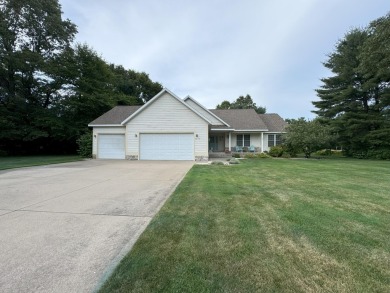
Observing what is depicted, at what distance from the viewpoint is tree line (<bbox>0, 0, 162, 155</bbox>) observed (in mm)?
22875

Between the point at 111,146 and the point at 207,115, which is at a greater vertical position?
the point at 207,115

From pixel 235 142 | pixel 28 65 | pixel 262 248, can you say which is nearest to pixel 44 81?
pixel 28 65

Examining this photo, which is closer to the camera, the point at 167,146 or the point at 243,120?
the point at 167,146

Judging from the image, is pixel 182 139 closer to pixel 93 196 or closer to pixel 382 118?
pixel 93 196

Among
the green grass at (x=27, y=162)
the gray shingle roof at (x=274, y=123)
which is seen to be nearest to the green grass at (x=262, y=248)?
the green grass at (x=27, y=162)

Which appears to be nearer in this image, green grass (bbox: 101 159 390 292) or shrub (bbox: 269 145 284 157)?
green grass (bbox: 101 159 390 292)

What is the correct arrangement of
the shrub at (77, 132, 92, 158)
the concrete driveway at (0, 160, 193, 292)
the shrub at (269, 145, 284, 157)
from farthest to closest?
the shrub at (269, 145, 284, 157) → the shrub at (77, 132, 92, 158) → the concrete driveway at (0, 160, 193, 292)

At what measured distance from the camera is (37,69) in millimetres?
23938

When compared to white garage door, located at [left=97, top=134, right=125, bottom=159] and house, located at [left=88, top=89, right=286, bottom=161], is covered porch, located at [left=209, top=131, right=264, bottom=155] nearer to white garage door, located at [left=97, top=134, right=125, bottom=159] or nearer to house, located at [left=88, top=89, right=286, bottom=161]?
house, located at [left=88, top=89, right=286, bottom=161]

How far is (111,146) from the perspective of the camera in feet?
63.6

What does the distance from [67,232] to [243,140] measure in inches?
817

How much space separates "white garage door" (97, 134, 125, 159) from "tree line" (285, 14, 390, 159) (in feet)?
48.3

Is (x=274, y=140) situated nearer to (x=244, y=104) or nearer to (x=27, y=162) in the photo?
(x=27, y=162)

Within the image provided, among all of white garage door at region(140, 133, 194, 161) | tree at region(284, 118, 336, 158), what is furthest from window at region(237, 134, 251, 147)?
white garage door at region(140, 133, 194, 161)
